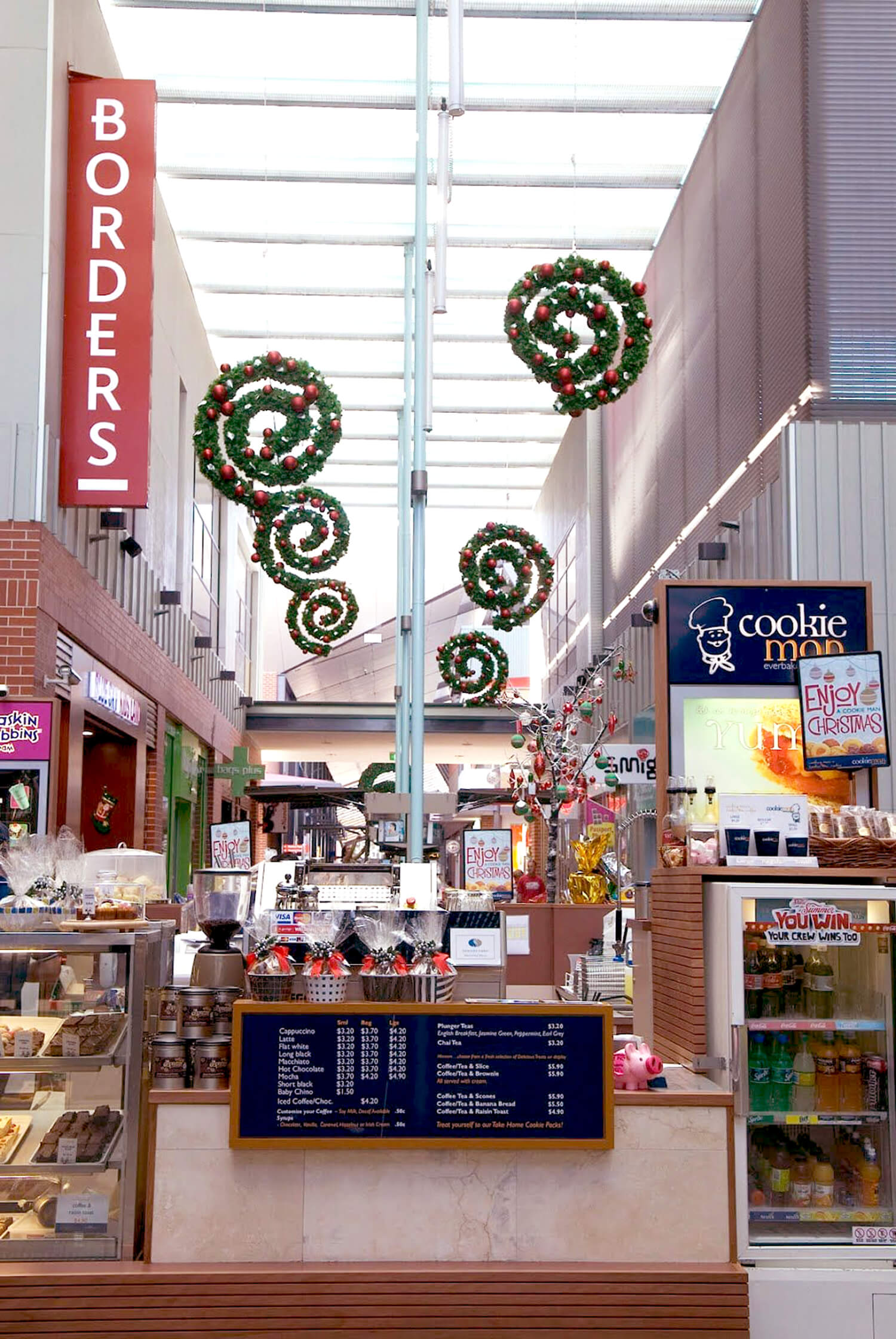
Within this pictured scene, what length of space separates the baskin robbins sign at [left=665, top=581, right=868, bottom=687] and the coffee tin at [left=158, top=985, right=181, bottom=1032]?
2275 mm

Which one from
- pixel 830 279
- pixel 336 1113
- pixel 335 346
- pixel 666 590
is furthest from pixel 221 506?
pixel 336 1113

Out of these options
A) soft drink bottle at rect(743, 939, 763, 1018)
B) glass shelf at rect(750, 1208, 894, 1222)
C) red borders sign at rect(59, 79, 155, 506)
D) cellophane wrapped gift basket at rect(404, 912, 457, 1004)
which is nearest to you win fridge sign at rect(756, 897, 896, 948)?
soft drink bottle at rect(743, 939, 763, 1018)

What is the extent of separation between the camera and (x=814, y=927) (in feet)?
15.3

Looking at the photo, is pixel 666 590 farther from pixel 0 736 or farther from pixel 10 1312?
pixel 0 736

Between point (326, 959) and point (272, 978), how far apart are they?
0.20 meters

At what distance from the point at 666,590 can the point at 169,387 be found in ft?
38.1

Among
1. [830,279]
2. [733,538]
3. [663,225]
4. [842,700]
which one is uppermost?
[663,225]

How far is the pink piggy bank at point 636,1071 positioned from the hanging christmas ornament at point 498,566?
9.52m

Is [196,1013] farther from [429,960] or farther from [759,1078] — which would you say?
[759,1078]

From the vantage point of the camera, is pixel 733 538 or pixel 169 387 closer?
pixel 733 538

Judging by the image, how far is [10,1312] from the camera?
162 inches

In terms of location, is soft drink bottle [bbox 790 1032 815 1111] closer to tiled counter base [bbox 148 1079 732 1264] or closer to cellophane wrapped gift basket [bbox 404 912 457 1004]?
tiled counter base [bbox 148 1079 732 1264]

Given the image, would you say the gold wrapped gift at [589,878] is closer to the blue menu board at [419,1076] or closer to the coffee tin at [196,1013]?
the blue menu board at [419,1076]

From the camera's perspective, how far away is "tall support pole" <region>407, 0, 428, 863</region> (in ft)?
30.5
